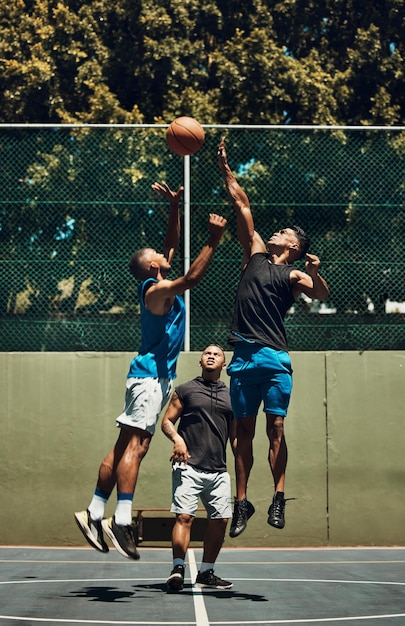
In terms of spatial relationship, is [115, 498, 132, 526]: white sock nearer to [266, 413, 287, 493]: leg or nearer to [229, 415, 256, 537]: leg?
[229, 415, 256, 537]: leg

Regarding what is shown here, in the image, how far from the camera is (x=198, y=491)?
8891 mm

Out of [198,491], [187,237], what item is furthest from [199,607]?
[187,237]

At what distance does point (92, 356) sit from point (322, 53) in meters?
13.3

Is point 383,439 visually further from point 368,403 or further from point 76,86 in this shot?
point 76,86

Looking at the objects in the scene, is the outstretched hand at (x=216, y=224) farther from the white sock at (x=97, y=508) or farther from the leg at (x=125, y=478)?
the white sock at (x=97, y=508)

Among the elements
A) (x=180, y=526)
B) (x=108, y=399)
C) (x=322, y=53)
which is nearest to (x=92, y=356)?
(x=108, y=399)

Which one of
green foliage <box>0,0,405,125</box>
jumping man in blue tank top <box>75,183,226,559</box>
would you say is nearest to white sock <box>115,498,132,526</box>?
jumping man in blue tank top <box>75,183,226,559</box>

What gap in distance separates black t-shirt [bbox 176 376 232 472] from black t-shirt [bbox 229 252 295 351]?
3.46 feet

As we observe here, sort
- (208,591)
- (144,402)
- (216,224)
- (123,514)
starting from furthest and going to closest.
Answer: (208,591)
(144,402)
(123,514)
(216,224)

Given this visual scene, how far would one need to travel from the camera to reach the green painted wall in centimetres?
1254

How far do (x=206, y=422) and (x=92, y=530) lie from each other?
1.49 m

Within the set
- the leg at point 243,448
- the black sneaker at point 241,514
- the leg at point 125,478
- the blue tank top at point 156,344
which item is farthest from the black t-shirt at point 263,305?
the black sneaker at point 241,514

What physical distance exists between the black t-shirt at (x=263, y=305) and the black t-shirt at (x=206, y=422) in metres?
1.06

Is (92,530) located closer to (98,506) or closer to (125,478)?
(98,506)
